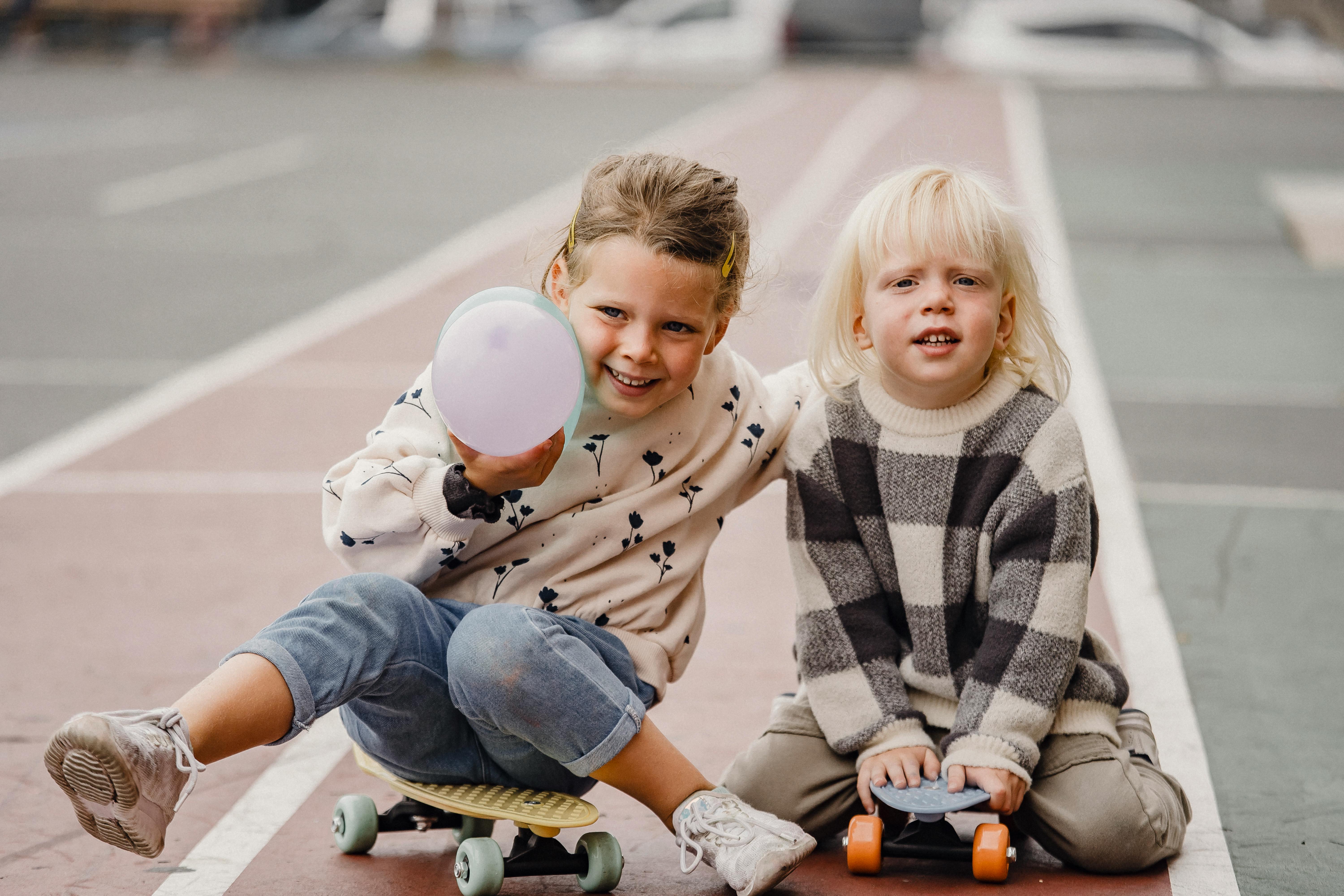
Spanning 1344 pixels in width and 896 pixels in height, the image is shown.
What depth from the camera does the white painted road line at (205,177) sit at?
14297 mm

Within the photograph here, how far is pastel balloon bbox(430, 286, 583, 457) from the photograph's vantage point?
106 inches

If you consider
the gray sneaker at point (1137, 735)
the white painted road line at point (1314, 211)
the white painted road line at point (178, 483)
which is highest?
the gray sneaker at point (1137, 735)

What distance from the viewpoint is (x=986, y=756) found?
299cm

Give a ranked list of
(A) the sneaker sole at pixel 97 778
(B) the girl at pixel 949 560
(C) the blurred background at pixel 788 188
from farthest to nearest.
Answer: (C) the blurred background at pixel 788 188 < (B) the girl at pixel 949 560 < (A) the sneaker sole at pixel 97 778

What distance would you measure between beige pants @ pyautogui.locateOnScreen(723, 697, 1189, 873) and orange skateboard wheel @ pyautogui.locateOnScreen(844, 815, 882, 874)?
0.14 meters

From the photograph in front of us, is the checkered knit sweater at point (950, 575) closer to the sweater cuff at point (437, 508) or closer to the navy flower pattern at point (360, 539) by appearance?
the sweater cuff at point (437, 508)

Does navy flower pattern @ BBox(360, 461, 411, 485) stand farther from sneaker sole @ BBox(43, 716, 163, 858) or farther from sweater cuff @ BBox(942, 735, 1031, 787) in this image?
sweater cuff @ BBox(942, 735, 1031, 787)

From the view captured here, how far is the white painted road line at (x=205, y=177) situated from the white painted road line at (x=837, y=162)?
17.5ft

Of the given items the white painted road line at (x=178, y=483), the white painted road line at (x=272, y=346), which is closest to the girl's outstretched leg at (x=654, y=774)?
the white painted road line at (x=178, y=483)

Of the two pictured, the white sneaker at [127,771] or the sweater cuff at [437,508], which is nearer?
the white sneaker at [127,771]

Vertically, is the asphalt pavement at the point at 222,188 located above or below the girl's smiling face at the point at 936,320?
below


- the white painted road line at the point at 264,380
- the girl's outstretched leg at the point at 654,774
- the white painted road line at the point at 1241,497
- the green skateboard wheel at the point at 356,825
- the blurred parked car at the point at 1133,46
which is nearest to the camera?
the girl's outstretched leg at the point at 654,774

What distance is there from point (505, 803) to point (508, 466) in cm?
65

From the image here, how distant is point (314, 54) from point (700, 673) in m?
26.3
